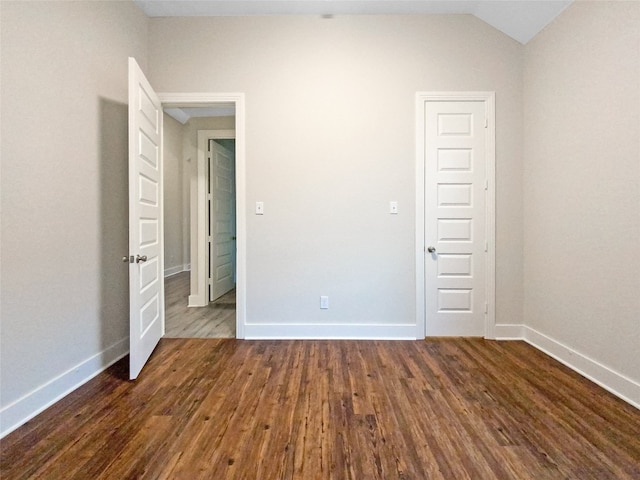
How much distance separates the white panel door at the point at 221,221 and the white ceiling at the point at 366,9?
5.38ft

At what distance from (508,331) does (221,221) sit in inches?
147

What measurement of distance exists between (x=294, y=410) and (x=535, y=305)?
7.51ft

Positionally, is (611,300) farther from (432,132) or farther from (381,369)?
(432,132)

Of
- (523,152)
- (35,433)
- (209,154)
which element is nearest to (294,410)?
(35,433)

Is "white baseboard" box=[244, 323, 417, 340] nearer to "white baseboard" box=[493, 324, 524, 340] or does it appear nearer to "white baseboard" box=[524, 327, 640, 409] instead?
"white baseboard" box=[493, 324, 524, 340]

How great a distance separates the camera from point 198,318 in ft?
11.1

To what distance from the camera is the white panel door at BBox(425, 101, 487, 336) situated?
2756 mm

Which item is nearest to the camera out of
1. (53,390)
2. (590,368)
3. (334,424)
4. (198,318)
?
(334,424)

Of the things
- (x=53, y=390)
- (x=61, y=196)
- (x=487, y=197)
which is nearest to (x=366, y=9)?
(x=487, y=197)

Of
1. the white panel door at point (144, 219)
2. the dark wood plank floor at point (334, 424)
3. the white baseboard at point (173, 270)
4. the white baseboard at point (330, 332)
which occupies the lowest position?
the dark wood plank floor at point (334, 424)

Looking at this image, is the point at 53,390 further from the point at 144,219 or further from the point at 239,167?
the point at 239,167

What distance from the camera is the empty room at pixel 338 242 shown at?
1.50 meters

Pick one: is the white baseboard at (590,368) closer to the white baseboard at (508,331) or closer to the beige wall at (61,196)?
the white baseboard at (508,331)

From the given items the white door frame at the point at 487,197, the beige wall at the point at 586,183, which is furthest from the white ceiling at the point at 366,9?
the white door frame at the point at 487,197
